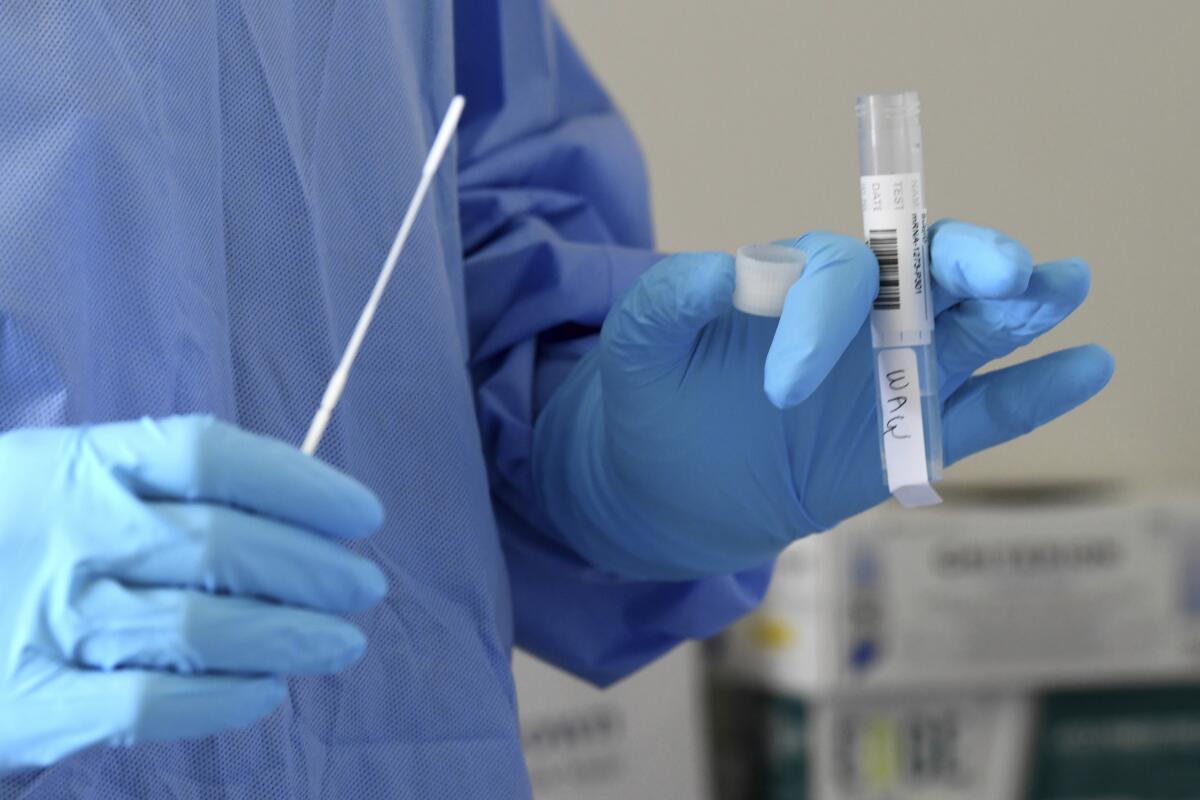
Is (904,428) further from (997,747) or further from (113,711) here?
(997,747)

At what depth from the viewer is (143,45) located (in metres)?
0.70

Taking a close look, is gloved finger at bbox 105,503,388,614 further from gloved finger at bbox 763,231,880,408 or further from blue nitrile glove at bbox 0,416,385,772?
gloved finger at bbox 763,231,880,408

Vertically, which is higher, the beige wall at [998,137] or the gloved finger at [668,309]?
the beige wall at [998,137]

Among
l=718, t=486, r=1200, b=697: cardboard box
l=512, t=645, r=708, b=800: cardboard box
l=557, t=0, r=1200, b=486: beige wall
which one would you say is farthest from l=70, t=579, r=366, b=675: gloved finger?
l=557, t=0, r=1200, b=486: beige wall

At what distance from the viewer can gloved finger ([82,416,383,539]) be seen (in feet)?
1.87

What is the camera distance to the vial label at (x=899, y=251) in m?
0.74

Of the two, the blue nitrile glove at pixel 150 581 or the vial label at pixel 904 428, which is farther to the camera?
the vial label at pixel 904 428

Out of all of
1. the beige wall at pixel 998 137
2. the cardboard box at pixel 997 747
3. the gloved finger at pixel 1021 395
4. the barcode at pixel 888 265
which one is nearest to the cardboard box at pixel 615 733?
the cardboard box at pixel 997 747

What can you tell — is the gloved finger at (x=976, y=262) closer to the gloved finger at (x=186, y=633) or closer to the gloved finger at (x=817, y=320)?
the gloved finger at (x=817, y=320)

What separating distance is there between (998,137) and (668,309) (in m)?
1.91

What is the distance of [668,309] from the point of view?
75cm

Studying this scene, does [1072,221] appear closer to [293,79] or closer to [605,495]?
[605,495]

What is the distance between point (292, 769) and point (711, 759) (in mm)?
1807

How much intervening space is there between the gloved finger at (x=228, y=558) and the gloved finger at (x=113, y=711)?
1.6 inches
